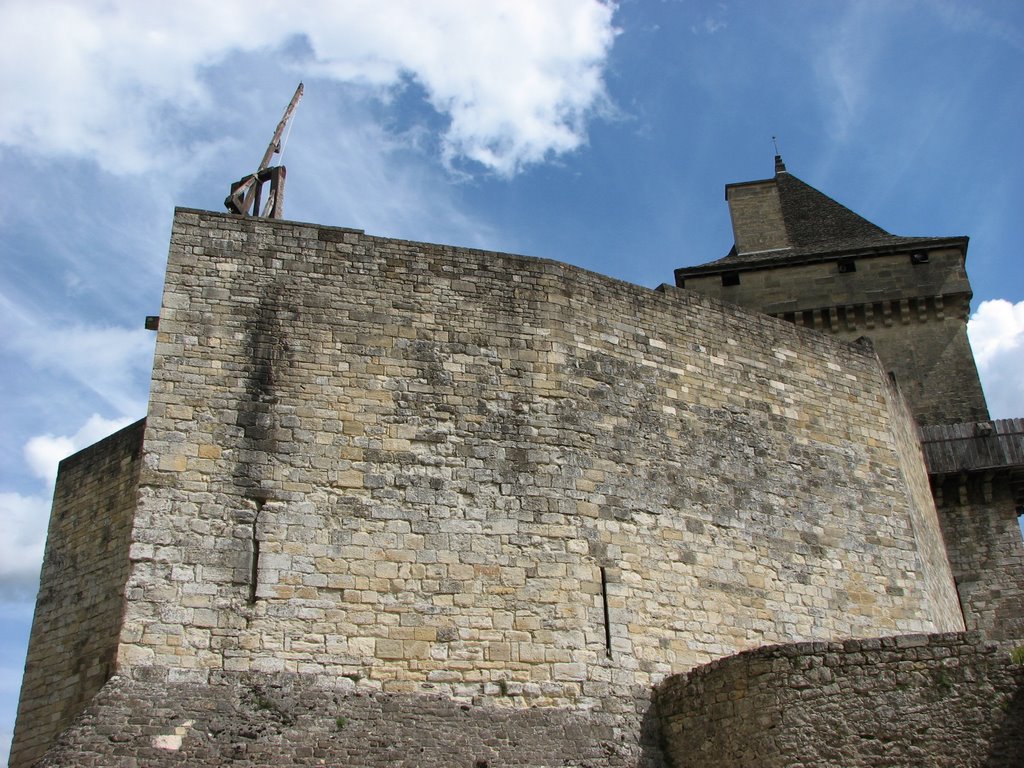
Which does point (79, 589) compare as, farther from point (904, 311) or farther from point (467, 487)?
point (904, 311)

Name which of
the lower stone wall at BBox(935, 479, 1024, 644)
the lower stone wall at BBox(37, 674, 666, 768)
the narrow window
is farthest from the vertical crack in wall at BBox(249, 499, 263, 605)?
the lower stone wall at BBox(935, 479, 1024, 644)

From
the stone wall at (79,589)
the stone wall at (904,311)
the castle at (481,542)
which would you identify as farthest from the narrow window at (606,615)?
the stone wall at (904,311)

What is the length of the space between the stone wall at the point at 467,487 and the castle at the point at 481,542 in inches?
1.0

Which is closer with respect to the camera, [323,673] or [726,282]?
[323,673]

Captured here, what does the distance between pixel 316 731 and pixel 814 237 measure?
14466 millimetres

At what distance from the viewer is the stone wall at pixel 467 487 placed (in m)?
9.00

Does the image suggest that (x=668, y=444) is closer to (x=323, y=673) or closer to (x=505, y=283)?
(x=505, y=283)

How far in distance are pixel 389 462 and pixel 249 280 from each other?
2.26m

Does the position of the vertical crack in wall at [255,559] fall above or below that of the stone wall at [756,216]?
below

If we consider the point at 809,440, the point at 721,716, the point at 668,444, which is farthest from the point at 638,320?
the point at 721,716

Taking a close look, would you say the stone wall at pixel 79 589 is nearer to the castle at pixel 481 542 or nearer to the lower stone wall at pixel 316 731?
the castle at pixel 481 542

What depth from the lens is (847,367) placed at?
13500mm

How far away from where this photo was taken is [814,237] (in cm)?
1989

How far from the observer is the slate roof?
18562 mm
